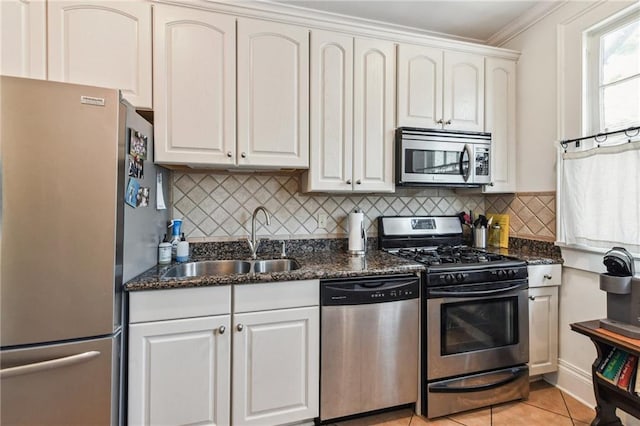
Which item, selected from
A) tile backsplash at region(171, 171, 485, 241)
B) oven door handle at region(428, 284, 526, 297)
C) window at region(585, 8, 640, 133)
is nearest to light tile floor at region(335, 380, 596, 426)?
A: oven door handle at region(428, 284, 526, 297)

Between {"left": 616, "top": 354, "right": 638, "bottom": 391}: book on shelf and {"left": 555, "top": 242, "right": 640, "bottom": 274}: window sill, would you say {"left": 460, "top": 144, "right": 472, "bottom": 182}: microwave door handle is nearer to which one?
{"left": 555, "top": 242, "right": 640, "bottom": 274}: window sill

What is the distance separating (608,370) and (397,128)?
179 centimetres

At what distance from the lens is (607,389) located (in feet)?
5.32

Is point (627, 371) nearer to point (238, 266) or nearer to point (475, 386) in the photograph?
point (475, 386)

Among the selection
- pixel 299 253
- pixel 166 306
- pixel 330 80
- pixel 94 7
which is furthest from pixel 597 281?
pixel 94 7

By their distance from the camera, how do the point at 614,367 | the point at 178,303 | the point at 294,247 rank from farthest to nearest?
the point at 294,247, the point at 614,367, the point at 178,303

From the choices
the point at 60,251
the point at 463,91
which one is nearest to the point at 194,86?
the point at 60,251

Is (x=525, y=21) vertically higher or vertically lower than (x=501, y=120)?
higher

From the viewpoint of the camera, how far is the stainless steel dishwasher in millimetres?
1688

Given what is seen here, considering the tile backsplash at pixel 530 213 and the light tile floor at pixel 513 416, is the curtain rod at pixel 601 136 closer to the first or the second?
the tile backsplash at pixel 530 213

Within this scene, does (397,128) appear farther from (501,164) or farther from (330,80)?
(501,164)

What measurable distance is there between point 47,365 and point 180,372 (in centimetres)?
51

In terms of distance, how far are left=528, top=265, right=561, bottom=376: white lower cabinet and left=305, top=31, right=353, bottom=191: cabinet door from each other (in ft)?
4.66

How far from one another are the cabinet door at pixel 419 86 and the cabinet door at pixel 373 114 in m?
0.07
